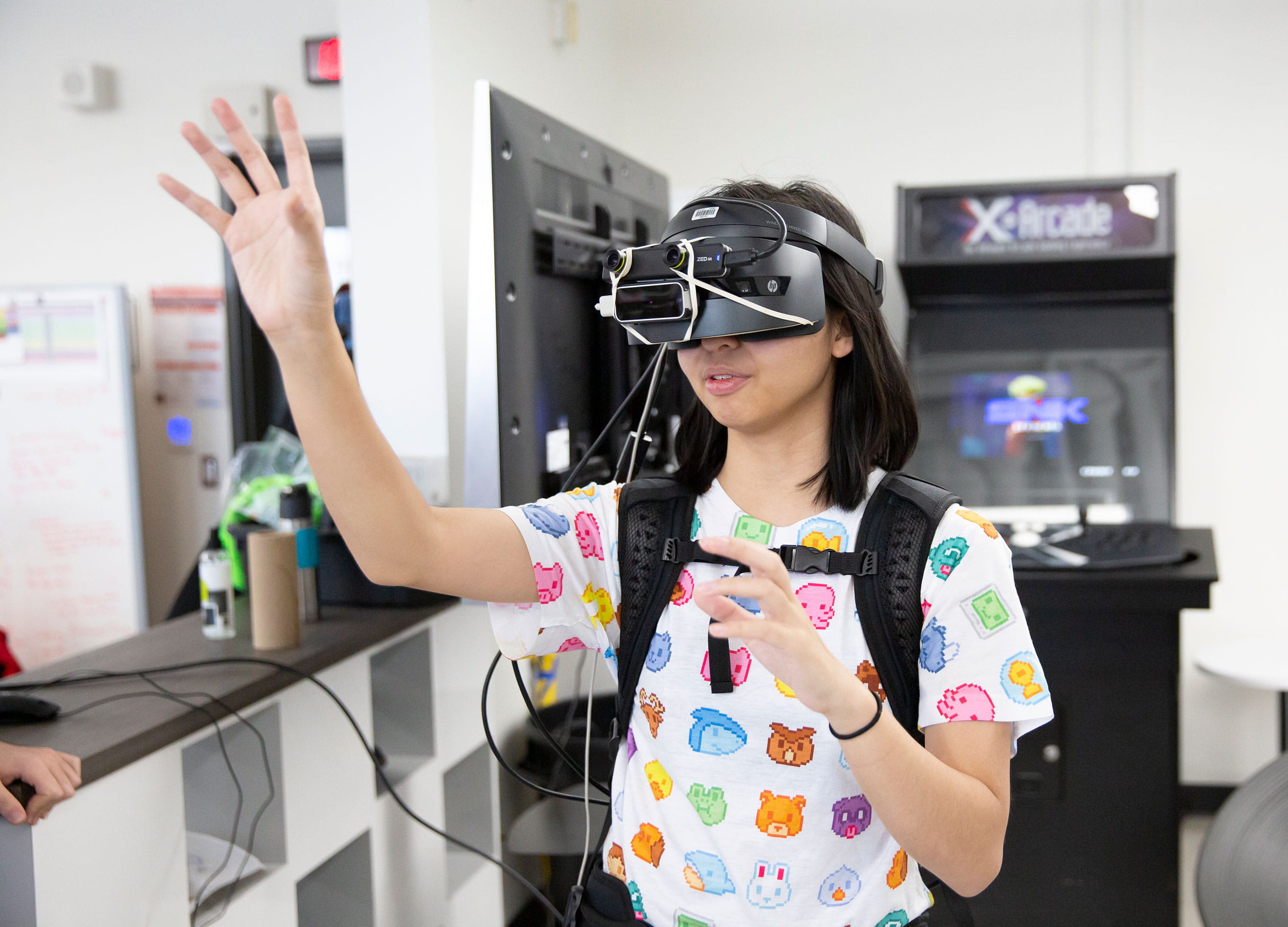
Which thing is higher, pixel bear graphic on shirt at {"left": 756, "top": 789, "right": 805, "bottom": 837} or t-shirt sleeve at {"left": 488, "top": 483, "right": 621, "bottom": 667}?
t-shirt sleeve at {"left": 488, "top": 483, "right": 621, "bottom": 667}

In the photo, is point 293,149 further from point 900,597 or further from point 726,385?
point 900,597

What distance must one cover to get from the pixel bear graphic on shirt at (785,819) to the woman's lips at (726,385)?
0.40 m

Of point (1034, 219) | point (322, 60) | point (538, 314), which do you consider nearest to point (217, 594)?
point (538, 314)

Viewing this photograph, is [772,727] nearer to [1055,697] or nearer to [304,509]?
[304,509]

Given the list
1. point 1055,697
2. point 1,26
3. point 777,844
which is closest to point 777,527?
point 777,844

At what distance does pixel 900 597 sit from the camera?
1.02 metres

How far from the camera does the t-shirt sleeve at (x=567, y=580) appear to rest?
3.73 feet

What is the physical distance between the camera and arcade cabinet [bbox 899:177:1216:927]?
8.10 feet

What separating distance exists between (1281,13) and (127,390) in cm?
382

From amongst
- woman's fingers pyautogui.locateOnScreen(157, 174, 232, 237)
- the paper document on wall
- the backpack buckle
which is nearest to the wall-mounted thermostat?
the paper document on wall

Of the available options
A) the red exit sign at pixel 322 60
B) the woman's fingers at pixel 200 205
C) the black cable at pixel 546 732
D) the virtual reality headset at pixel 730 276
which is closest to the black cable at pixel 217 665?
the black cable at pixel 546 732

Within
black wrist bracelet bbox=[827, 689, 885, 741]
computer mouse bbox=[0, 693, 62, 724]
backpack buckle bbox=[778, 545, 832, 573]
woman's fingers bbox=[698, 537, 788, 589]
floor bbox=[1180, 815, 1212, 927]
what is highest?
woman's fingers bbox=[698, 537, 788, 589]

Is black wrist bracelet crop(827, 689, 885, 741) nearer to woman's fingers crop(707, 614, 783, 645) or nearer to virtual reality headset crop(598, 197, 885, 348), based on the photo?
woman's fingers crop(707, 614, 783, 645)

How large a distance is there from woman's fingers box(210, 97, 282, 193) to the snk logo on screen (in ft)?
7.40
